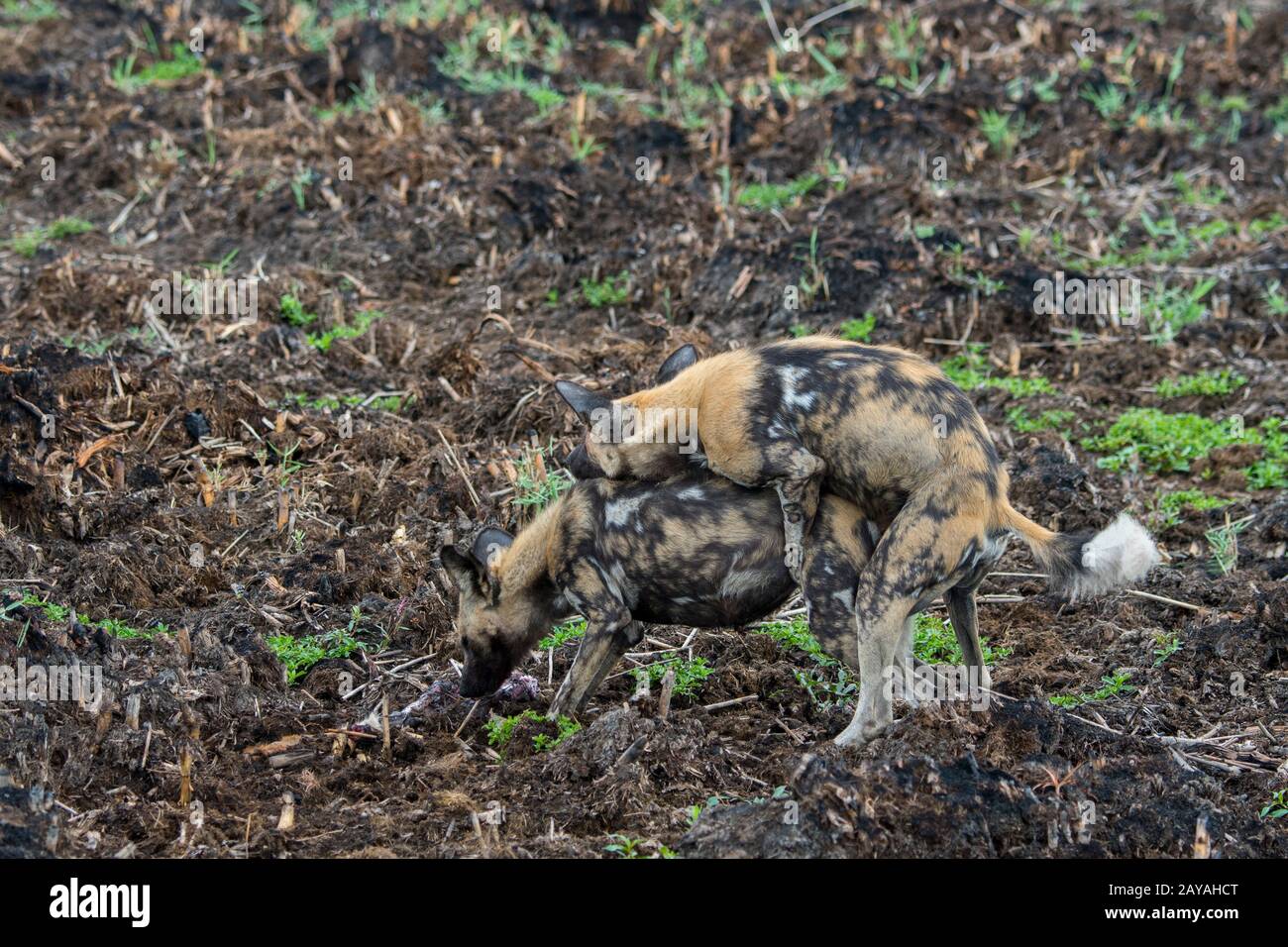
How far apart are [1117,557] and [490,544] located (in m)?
2.65

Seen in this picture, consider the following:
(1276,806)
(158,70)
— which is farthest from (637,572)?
(158,70)

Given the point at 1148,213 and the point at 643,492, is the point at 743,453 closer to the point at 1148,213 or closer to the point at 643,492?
the point at 643,492

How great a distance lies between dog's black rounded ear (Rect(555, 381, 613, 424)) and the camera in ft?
22.9

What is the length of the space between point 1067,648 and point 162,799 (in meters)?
3.94

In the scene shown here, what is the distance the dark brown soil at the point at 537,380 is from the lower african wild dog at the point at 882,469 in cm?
52

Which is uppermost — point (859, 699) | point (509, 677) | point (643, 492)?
point (643, 492)

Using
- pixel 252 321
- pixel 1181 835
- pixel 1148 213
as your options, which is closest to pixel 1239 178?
pixel 1148 213

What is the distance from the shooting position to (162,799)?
5.93 metres

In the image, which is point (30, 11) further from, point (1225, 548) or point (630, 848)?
point (630, 848)

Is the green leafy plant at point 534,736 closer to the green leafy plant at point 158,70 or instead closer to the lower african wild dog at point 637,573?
the lower african wild dog at point 637,573

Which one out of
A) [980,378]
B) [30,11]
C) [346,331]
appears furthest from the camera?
[30,11]

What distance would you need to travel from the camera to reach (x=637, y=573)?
22.1ft
